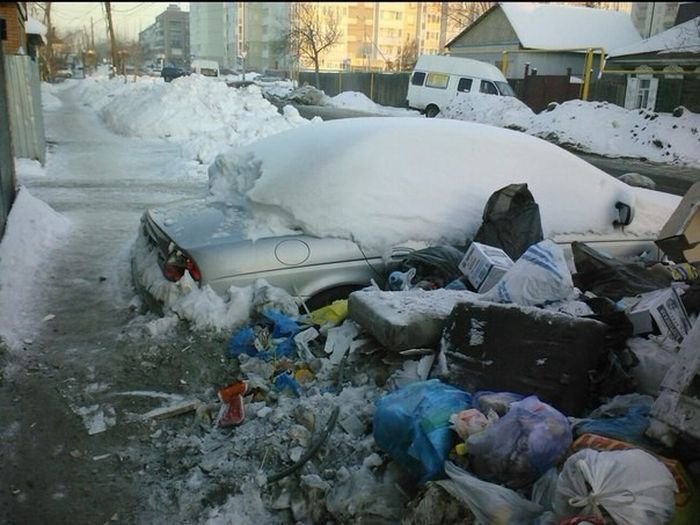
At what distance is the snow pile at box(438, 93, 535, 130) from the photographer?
80.5 feet

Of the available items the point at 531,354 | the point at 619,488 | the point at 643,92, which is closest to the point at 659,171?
the point at 643,92

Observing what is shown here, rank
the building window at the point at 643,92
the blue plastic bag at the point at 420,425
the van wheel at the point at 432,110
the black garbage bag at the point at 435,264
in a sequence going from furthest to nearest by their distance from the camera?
the van wheel at the point at 432,110
the building window at the point at 643,92
the black garbage bag at the point at 435,264
the blue plastic bag at the point at 420,425

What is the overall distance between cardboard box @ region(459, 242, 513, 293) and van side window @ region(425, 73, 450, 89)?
24.0 metres

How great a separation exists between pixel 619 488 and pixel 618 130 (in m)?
20.8

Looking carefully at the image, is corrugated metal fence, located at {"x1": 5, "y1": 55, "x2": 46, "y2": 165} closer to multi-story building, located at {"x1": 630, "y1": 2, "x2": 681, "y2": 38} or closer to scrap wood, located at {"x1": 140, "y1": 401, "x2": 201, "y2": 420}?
scrap wood, located at {"x1": 140, "y1": 401, "x2": 201, "y2": 420}

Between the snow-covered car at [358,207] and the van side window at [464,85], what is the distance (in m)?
22.1

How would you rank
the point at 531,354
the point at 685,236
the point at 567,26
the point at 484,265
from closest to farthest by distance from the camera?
1. the point at 531,354
2. the point at 484,265
3. the point at 685,236
4. the point at 567,26

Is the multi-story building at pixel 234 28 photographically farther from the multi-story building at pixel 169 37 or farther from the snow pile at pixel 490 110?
the snow pile at pixel 490 110

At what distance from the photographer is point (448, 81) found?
88.8 feet

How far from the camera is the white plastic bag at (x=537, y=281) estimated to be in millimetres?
3643

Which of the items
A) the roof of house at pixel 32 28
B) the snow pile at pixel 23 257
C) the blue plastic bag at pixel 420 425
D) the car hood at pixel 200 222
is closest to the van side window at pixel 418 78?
the roof of house at pixel 32 28

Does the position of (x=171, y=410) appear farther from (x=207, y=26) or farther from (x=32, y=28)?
(x=207, y=26)

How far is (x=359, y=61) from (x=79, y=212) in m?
64.8

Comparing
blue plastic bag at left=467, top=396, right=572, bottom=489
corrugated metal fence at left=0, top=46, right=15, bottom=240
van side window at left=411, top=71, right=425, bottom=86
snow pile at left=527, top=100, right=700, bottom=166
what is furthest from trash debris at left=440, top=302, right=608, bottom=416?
van side window at left=411, top=71, right=425, bottom=86
